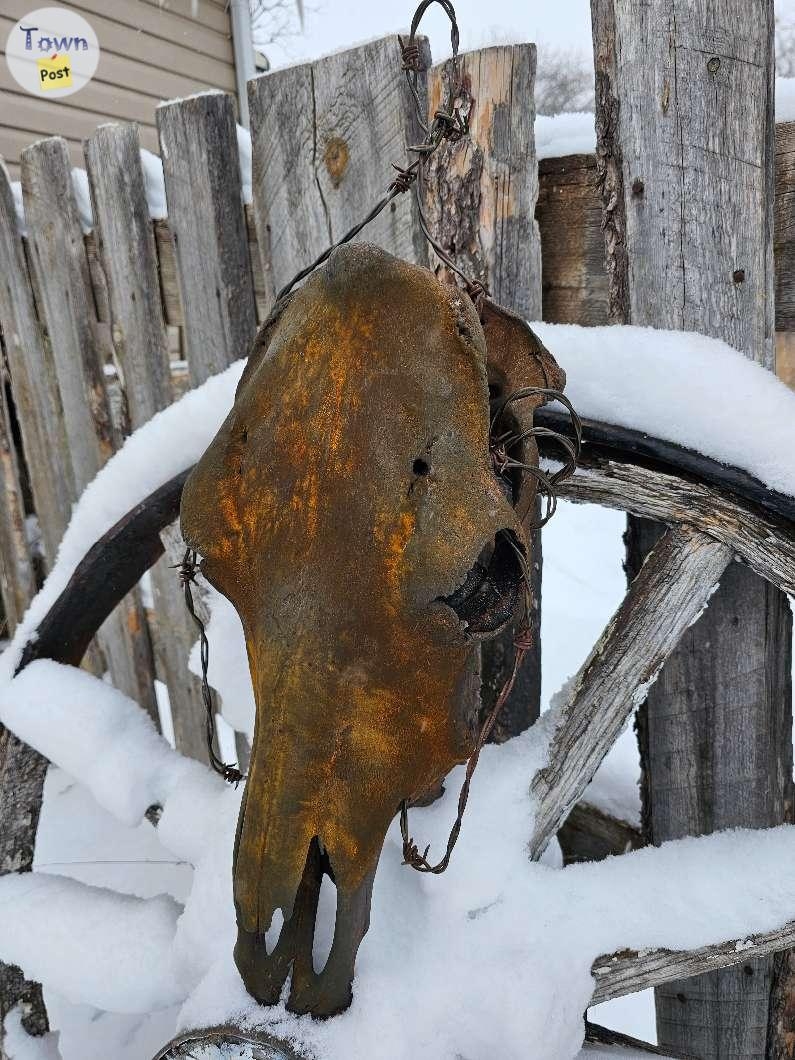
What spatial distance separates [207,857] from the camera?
101cm

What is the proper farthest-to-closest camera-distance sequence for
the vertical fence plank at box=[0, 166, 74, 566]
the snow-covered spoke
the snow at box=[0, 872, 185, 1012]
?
the vertical fence plank at box=[0, 166, 74, 566]
the snow-covered spoke
the snow at box=[0, 872, 185, 1012]

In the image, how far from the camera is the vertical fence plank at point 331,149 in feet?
3.58

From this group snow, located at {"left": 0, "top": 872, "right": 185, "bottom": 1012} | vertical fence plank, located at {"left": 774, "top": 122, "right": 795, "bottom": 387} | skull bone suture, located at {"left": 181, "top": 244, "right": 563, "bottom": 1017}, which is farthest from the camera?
snow, located at {"left": 0, "top": 872, "right": 185, "bottom": 1012}

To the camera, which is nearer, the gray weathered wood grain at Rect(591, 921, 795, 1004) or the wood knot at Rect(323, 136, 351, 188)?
the gray weathered wood grain at Rect(591, 921, 795, 1004)

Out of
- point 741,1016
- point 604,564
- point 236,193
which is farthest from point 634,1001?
point 604,564

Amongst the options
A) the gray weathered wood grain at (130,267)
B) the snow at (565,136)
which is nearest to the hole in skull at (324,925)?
the snow at (565,136)

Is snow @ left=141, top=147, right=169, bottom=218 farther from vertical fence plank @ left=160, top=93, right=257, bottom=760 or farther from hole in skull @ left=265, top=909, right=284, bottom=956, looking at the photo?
hole in skull @ left=265, top=909, right=284, bottom=956

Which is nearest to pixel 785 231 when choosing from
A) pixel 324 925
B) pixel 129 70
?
pixel 324 925

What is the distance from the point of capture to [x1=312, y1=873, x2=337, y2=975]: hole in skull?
0.83m

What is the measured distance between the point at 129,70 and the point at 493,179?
3822mm

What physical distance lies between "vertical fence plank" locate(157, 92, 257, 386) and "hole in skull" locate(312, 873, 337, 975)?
0.99 m

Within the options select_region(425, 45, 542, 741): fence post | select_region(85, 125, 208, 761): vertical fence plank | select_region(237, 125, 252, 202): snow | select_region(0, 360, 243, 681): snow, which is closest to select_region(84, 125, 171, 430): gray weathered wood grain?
select_region(85, 125, 208, 761): vertical fence plank

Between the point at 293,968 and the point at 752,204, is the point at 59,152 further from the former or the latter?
the point at 293,968

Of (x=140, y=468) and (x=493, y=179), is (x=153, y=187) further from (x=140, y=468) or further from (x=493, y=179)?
(x=493, y=179)
